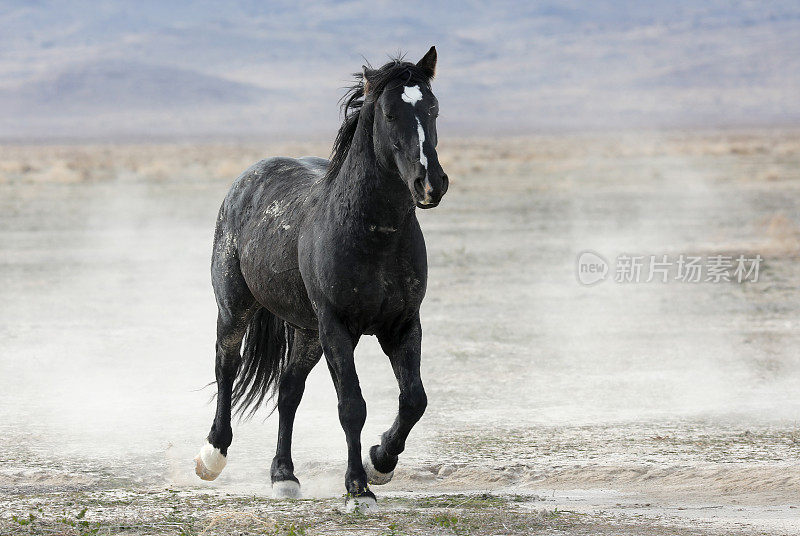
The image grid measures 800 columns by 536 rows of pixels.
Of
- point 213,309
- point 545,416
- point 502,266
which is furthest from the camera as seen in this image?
point 502,266

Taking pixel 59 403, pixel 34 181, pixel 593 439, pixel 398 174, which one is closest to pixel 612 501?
pixel 593 439

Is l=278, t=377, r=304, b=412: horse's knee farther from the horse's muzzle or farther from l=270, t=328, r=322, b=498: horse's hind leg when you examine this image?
the horse's muzzle

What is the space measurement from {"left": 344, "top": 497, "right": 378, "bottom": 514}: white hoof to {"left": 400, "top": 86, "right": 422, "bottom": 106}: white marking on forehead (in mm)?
1936

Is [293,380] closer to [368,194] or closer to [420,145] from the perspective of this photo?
[368,194]

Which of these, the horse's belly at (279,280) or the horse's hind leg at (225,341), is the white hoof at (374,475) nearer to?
the horse's belly at (279,280)

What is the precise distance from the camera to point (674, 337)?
39.2ft

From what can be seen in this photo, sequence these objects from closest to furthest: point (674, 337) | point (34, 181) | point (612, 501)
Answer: point (612, 501) < point (674, 337) < point (34, 181)

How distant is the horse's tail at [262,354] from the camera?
24.4 ft

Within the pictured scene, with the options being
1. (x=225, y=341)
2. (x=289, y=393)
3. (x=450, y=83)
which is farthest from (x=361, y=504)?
(x=450, y=83)

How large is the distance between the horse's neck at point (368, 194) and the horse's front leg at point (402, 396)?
22.1 inches

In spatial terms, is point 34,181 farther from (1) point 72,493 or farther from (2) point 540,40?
(2) point 540,40

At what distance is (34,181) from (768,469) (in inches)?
1356

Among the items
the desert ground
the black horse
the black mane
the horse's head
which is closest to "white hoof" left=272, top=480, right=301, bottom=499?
the black horse

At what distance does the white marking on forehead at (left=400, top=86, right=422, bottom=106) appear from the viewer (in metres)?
5.57
